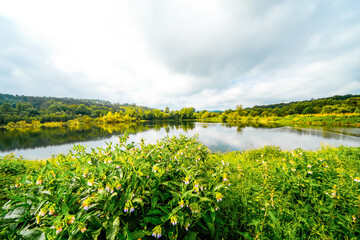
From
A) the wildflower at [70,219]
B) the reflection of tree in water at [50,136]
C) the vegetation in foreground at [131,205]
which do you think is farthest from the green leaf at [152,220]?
the reflection of tree in water at [50,136]

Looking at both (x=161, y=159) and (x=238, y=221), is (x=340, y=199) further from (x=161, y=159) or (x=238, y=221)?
(x=161, y=159)

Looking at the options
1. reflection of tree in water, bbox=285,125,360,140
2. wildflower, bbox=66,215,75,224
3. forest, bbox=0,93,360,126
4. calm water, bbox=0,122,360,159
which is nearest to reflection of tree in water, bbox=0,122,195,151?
calm water, bbox=0,122,360,159

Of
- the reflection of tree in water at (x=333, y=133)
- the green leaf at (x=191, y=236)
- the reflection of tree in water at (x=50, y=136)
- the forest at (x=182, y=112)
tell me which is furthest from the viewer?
the forest at (x=182, y=112)

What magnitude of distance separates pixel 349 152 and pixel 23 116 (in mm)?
77457

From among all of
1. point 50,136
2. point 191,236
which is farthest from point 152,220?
point 50,136

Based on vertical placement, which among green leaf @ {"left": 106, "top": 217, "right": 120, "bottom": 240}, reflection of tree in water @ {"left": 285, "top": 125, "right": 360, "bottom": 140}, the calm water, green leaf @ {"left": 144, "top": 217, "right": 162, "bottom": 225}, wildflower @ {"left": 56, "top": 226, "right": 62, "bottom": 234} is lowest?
reflection of tree in water @ {"left": 285, "top": 125, "right": 360, "bottom": 140}

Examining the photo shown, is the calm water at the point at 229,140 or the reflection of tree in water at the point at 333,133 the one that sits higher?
the calm water at the point at 229,140

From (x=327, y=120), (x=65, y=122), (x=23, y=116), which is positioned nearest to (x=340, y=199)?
(x=327, y=120)

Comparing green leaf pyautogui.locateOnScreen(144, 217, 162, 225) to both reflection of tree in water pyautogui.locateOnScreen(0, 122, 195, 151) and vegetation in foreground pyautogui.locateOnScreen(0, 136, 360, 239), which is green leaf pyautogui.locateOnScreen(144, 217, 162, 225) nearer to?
vegetation in foreground pyautogui.locateOnScreen(0, 136, 360, 239)

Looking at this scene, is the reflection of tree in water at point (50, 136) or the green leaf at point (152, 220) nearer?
the green leaf at point (152, 220)

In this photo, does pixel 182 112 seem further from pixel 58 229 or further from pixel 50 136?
pixel 58 229

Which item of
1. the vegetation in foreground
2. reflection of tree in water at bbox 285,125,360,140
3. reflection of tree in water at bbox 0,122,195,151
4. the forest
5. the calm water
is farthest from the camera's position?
the forest

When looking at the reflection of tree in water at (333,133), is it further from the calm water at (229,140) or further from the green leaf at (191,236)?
the green leaf at (191,236)

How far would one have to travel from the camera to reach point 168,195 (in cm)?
119
